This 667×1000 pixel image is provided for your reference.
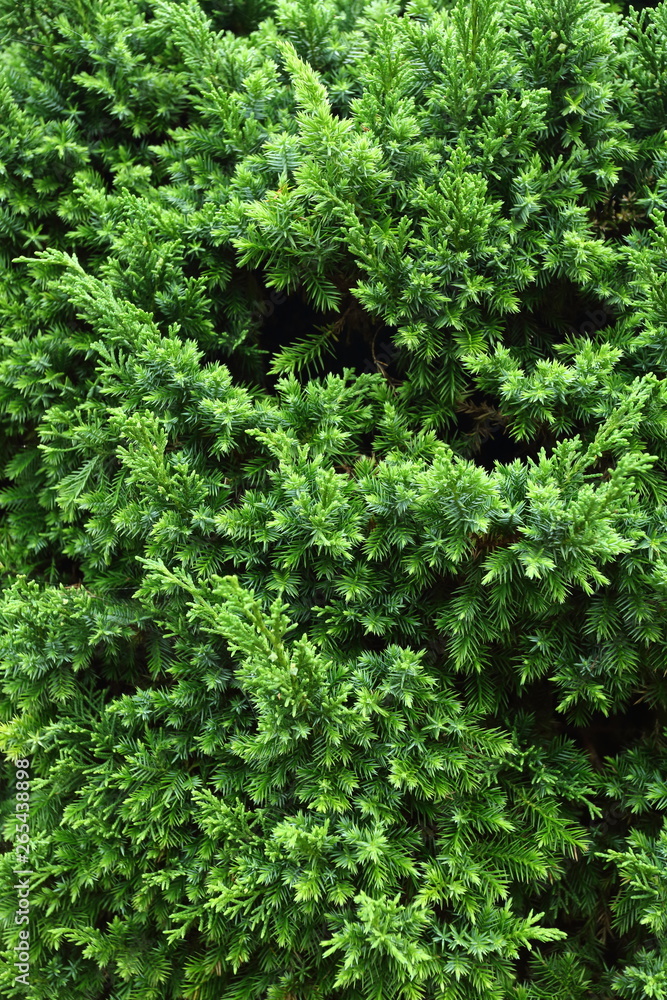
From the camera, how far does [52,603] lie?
2.36 metres

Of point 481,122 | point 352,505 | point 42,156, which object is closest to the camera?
point 352,505

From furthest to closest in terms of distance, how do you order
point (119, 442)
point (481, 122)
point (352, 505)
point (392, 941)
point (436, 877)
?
1. point (119, 442)
2. point (481, 122)
3. point (352, 505)
4. point (436, 877)
5. point (392, 941)

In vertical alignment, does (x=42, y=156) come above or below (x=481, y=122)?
below

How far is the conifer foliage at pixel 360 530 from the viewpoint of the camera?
78.7 inches

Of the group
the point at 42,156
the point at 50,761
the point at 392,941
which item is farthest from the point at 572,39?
the point at 50,761

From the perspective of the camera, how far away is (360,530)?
218cm

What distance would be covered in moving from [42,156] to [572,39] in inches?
78.8

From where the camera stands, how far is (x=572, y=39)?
84.3 inches

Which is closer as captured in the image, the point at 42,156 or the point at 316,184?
the point at 316,184

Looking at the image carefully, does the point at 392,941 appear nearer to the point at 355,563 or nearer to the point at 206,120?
the point at 355,563

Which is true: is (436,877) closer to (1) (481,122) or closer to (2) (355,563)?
(2) (355,563)

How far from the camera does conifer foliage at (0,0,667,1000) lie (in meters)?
2.00

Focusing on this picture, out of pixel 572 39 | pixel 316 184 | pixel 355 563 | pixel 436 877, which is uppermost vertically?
pixel 572 39

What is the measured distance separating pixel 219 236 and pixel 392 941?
2.30 m
